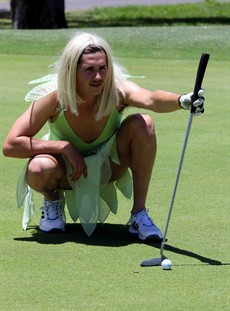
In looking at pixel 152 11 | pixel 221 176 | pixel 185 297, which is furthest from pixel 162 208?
pixel 152 11

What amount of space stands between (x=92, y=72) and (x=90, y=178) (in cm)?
63

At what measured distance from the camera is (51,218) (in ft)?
18.6

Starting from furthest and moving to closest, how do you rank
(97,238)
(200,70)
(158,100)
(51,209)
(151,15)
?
1. (151,15)
2. (51,209)
3. (97,238)
4. (158,100)
5. (200,70)

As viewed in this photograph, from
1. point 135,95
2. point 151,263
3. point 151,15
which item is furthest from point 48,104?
point 151,15

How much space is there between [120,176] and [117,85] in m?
0.57

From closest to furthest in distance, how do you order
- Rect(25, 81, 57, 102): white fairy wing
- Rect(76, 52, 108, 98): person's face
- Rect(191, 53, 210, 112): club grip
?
1. Rect(191, 53, 210, 112): club grip
2. Rect(76, 52, 108, 98): person's face
3. Rect(25, 81, 57, 102): white fairy wing

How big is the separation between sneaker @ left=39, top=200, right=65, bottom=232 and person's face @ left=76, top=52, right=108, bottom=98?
71 centimetres

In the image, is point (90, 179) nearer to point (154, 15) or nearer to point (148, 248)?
point (148, 248)

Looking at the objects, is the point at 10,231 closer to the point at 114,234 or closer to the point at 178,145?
the point at 114,234

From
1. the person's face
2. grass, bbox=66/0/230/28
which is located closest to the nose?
the person's face

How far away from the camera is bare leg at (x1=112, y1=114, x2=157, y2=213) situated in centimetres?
557

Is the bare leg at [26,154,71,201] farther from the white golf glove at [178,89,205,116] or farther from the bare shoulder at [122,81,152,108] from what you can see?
the white golf glove at [178,89,205,116]

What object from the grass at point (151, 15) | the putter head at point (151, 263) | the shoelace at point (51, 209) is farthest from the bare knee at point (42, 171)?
the grass at point (151, 15)

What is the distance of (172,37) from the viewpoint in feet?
52.4
